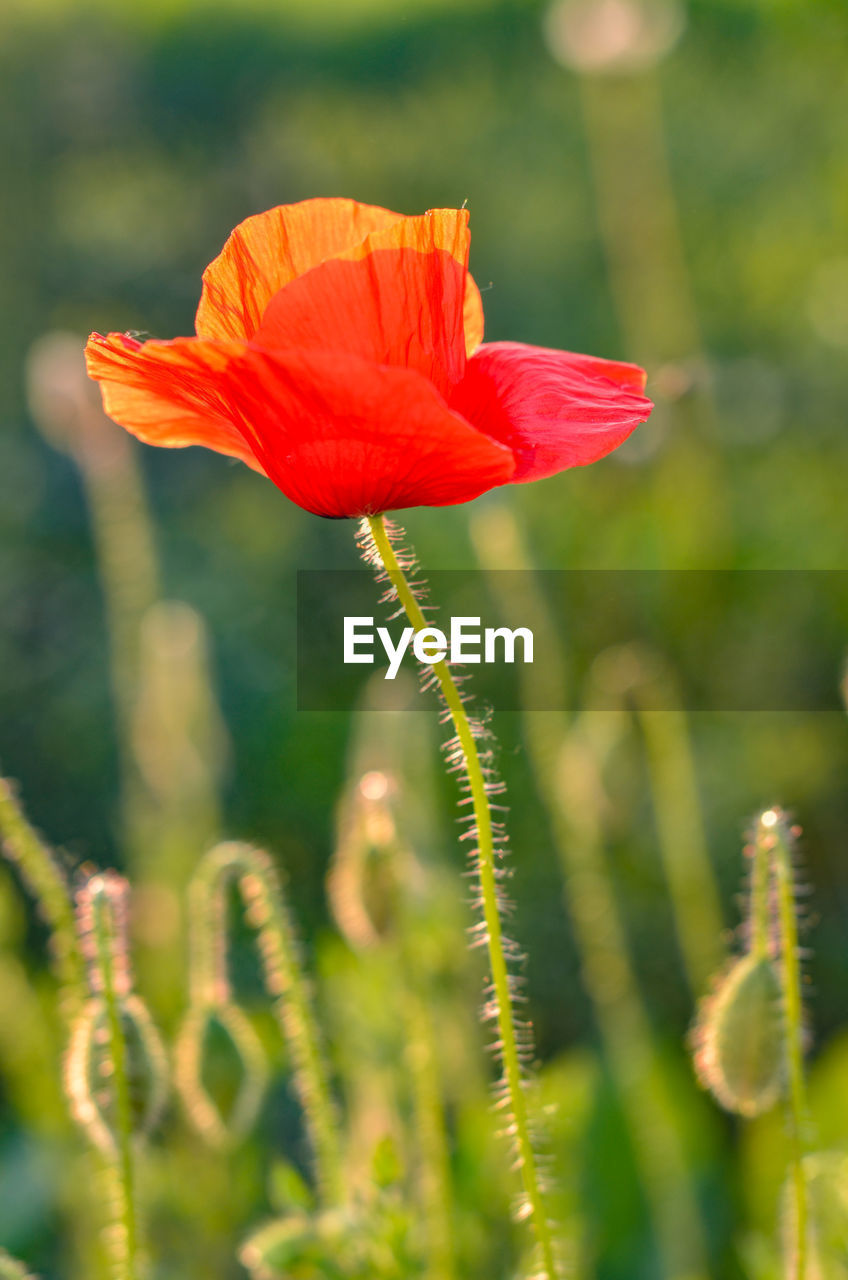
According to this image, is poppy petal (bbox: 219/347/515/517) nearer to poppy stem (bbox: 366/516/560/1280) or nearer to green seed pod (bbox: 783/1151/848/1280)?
poppy stem (bbox: 366/516/560/1280)

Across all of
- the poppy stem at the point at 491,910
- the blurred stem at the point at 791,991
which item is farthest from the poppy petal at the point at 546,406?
the blurred stem at the point at 791,991

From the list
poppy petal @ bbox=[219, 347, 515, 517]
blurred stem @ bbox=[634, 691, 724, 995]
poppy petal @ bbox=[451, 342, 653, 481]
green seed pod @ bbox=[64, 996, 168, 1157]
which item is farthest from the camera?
blurred stem @ bbox=[634, 691, 724, 995]

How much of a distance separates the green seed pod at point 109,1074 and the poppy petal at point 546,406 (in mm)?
429

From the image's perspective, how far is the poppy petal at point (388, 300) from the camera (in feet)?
1.95

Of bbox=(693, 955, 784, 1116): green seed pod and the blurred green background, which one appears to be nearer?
bbox=(693, 955, 784, 1116): green seed pod

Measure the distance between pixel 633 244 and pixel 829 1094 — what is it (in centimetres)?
234

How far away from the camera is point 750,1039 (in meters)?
0.77

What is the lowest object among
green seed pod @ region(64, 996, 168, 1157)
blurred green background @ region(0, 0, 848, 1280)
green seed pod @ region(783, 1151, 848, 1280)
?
green seed pod @ region(783, 1151, 848, 1280)

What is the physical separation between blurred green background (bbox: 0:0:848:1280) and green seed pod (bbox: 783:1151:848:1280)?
55 mm

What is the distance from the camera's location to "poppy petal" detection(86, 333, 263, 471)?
0.54 metres

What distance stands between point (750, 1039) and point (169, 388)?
54cm

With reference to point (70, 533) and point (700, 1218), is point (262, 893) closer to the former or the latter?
point (700, 1218)

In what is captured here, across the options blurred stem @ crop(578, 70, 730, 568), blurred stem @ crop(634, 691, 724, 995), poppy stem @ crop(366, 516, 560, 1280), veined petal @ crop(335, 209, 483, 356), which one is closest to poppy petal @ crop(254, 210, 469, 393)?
veined petal @ crop(335, 209, 483, 356)

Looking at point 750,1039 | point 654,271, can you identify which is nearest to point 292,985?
point 750,1039
